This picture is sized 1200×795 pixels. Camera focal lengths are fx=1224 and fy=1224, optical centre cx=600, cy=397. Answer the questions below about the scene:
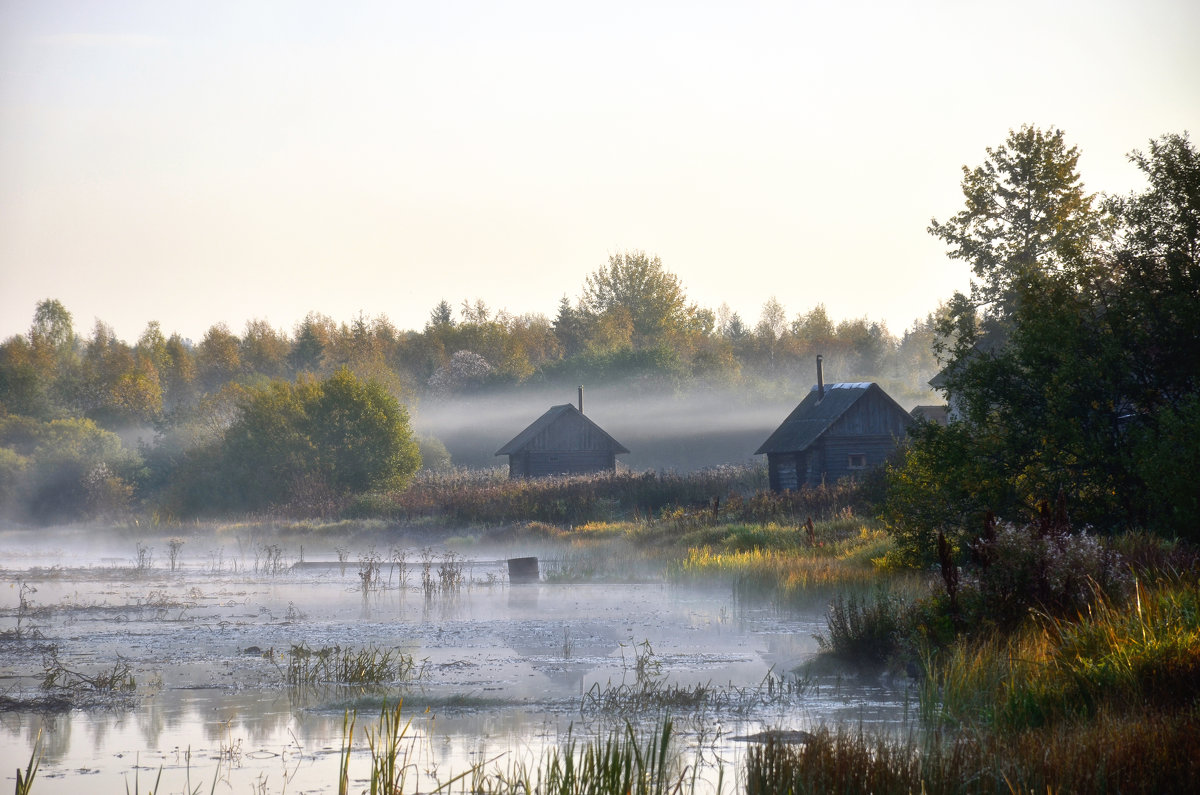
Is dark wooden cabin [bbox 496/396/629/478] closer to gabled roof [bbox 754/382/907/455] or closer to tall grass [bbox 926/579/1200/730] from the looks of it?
gabled roof [bbox 754/382/907/455]

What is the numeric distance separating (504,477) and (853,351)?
75523 millimetres

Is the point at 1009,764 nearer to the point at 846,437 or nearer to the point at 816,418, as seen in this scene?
the point at 846,437

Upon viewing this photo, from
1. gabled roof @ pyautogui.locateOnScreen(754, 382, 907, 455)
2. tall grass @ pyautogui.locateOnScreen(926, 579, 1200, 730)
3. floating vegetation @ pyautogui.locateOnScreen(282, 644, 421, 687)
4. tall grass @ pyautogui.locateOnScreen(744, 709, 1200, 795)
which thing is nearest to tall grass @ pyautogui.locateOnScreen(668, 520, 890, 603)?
floating vegetation @ pyautogui.locateOnScreen(282, 644, 421, 687)

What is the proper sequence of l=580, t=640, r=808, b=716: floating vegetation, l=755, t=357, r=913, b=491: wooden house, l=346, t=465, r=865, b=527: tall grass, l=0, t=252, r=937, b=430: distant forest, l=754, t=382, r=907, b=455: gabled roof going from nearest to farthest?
l=580, t=640, r=808, b=716: floating vegetation, l=346, t=465, r=865, b=527: tall grass, l=754, t=382, r=907, b=455: gabled roof, l=755, t=357, r=913, b=491: wooden house, l=0, t=252, r=937, b=430: distant forest

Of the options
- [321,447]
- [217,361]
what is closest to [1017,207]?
[321,447]

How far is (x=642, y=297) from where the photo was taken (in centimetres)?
10469

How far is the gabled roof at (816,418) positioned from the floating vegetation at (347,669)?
31.6 meters

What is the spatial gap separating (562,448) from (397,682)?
46.1 metres

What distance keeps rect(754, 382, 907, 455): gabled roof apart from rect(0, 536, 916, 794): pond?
2231 centimetres

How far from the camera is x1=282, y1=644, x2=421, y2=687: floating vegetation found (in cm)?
1264

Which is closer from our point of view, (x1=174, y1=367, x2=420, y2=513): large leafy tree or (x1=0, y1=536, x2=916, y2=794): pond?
(x1=0, y1=536, x2=916, y2=794): pond

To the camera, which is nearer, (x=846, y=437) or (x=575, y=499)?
(x=575, y=499)

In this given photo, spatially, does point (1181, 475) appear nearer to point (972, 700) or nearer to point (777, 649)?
point (777, 649)

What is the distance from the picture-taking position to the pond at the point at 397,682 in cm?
927
